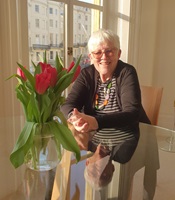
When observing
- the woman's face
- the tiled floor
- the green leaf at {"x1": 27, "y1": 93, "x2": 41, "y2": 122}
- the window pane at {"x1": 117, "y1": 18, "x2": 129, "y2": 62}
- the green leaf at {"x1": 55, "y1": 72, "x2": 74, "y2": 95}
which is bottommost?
the tiled floor

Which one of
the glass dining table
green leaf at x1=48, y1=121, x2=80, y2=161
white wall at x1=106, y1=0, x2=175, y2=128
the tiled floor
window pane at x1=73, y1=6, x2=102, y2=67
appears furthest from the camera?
white wall at x1=106, y1=0, x2=175, y2=128

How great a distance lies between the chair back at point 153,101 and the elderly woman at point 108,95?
9.2 inches

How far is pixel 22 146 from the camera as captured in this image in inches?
33.0

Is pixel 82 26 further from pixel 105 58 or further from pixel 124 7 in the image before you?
pixel 105 58

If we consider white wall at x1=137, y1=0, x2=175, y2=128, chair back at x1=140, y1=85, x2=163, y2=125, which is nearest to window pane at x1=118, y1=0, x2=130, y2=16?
white wall at x1=137, y1=0, x2=175, y2=128

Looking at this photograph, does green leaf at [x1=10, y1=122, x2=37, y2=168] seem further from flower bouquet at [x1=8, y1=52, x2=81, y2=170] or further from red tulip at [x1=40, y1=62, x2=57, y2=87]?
red tulip at [x1=40, y1=62, x2=57, y2=87]

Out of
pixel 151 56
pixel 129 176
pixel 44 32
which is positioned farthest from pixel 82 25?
pixel 129 176

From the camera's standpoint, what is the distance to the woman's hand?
1.28 metres

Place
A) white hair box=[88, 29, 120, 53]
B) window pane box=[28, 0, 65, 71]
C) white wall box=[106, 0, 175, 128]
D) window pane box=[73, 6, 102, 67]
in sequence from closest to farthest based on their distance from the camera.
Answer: white hair box=[88, 29, 120, 53], window pane box=[28, 0, 65, 71], window pane box=[73, 6, 102, 67], white wall box=[106, 0, 175, 128]

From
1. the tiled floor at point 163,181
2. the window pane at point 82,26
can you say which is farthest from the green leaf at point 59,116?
the window pane at point 82,26

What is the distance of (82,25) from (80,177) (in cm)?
203

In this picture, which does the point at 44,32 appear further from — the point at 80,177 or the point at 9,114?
the point at 80,177

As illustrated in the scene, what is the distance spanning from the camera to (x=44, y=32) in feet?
7.65

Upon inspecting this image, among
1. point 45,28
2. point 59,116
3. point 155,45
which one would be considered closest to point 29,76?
point 59,116
